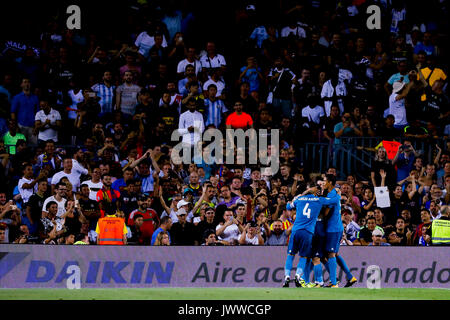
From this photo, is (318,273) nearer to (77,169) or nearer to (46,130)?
(77,169)

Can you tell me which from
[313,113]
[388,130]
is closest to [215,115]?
[313,113]

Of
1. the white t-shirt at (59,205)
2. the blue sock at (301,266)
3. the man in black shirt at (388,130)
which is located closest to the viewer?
the blue sock at (301,266)

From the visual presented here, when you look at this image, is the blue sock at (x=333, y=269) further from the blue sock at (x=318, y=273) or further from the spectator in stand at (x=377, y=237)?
the spectator in stand at (x=377, y=237)

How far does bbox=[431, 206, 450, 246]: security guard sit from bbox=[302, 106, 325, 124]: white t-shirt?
4990mm

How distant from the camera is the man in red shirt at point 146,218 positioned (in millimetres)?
18016

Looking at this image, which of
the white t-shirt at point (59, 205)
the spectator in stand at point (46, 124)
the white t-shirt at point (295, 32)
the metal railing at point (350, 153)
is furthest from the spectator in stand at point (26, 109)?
the white t-shirt at point (295, 32)

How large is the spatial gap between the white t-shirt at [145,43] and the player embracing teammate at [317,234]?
855 centimetres

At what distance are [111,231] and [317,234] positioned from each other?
3.84 meters

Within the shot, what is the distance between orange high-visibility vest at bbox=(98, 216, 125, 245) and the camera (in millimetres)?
16859

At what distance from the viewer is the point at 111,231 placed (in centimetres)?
1686

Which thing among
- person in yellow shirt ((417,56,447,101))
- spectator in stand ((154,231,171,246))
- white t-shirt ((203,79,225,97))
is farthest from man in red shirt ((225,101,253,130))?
person in yellow shirt ((417,56,447,101))

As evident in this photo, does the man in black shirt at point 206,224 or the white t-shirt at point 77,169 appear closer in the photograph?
the man in black shirt at point 206,224

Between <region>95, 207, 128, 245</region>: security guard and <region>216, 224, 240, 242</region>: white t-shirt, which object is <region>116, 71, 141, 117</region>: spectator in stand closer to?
<region>216, 224, 240, 242</region>: white t-shirt
